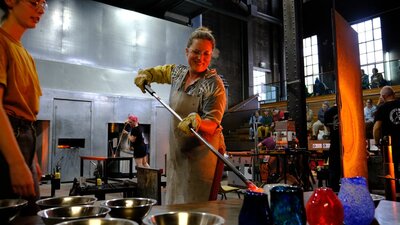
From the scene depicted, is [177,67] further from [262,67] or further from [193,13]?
[262,67]

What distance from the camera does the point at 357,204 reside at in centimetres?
109

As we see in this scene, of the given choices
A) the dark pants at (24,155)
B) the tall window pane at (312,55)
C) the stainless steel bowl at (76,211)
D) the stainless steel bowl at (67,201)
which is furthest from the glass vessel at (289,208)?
the tall window pane at (312,55)

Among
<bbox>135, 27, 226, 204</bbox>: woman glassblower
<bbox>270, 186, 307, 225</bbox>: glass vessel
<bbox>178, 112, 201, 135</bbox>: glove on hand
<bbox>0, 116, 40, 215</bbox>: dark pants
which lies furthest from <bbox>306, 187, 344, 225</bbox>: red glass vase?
<bbox>0, 116, 40, 215</bbox>: dark pants

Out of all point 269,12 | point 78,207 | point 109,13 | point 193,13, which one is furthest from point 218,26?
point 78,207

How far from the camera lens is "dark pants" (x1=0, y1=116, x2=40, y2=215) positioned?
159cm

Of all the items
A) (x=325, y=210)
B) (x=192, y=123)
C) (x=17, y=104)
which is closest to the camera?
(x=325, y=210)

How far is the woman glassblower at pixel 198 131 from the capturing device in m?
2.24

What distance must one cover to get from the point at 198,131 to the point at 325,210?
1.29 meters

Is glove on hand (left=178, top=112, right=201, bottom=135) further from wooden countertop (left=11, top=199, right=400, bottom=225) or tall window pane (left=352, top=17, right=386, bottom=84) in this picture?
tall window pane (left=352, top=17, right=386, bottom=84)

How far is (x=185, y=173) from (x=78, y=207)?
1.16m

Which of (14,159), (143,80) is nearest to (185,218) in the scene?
(14,159)

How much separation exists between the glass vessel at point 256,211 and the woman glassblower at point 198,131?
129 centimetres

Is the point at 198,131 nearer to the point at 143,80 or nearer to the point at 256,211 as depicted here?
the point at 143,80

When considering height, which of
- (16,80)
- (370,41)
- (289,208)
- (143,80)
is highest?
(370,41)
